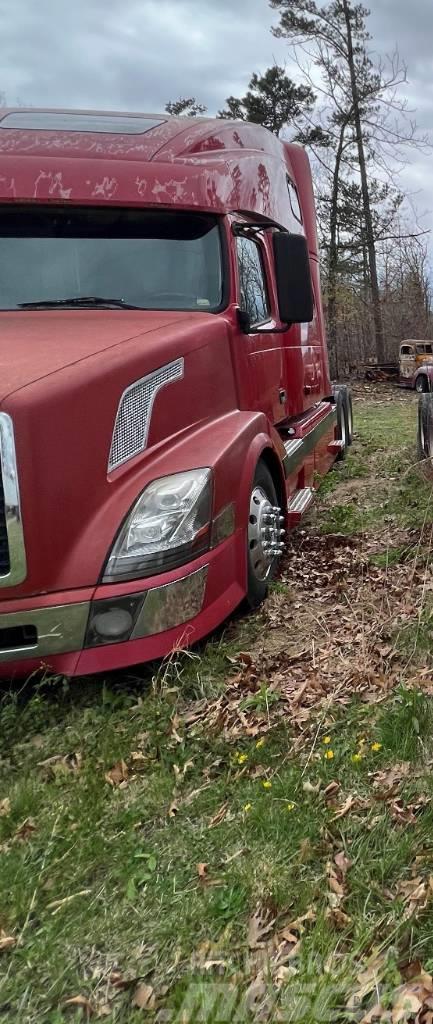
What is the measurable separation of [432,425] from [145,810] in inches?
246

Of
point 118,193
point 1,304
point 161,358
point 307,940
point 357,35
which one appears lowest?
point 307,940

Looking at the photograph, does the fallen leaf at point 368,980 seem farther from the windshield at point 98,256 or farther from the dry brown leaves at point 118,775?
the windshield at point 98,256

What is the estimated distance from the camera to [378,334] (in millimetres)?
27531

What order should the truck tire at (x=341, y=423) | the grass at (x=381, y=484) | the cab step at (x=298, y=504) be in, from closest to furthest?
the cab step at (x=298, y=504), the grass at (x=381, y=484), the truck tire at (x=341, y=423)

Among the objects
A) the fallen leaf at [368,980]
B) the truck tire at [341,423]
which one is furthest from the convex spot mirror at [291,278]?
the truck tire at [341,423]

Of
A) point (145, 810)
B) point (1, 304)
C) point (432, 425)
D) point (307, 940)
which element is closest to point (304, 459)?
point (432, 425)

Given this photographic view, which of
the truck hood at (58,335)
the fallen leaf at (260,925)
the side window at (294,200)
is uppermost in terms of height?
the side window at (294,200)

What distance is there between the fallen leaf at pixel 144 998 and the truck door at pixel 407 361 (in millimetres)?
21018

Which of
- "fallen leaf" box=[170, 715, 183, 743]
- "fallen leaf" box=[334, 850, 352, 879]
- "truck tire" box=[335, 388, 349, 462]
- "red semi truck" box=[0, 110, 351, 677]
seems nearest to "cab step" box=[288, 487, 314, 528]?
"red semi truck" box=[0, 110, 351, 677]

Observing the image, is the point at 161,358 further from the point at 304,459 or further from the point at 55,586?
the point at 304,459

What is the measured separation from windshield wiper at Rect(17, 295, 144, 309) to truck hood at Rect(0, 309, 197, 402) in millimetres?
48

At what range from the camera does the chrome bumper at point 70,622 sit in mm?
2801

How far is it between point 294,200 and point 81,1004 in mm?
6463

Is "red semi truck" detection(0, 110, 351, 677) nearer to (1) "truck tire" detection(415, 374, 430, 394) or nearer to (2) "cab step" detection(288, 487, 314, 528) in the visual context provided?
(2) "cab step" detection(288, 487, 314, 528)
